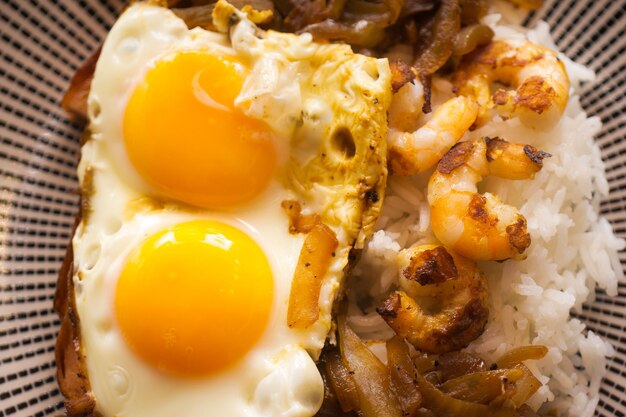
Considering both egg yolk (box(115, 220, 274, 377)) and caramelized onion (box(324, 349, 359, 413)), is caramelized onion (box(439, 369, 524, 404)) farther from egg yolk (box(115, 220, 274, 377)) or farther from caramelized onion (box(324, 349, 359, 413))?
egg yolk (box(115, 220, 274, 377))

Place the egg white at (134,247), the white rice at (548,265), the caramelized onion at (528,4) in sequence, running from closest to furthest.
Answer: the egg white at (134,247), the white rice at (548,265), the caramelized onion at (528,4)

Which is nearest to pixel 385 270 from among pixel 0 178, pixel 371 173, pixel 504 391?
pixel 371 173

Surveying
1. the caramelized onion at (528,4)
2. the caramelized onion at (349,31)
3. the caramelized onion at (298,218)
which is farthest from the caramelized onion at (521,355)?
the caramelized onion at (528,4)

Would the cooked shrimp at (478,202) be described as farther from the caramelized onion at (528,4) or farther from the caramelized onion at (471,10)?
the caramelized onion at (528,4)

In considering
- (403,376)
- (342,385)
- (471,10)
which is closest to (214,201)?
(342,385)

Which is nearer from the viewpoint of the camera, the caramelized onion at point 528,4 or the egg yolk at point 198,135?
the egg yolk at point 198,135

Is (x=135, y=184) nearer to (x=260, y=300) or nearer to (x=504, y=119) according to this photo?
(x=260, y=300)
